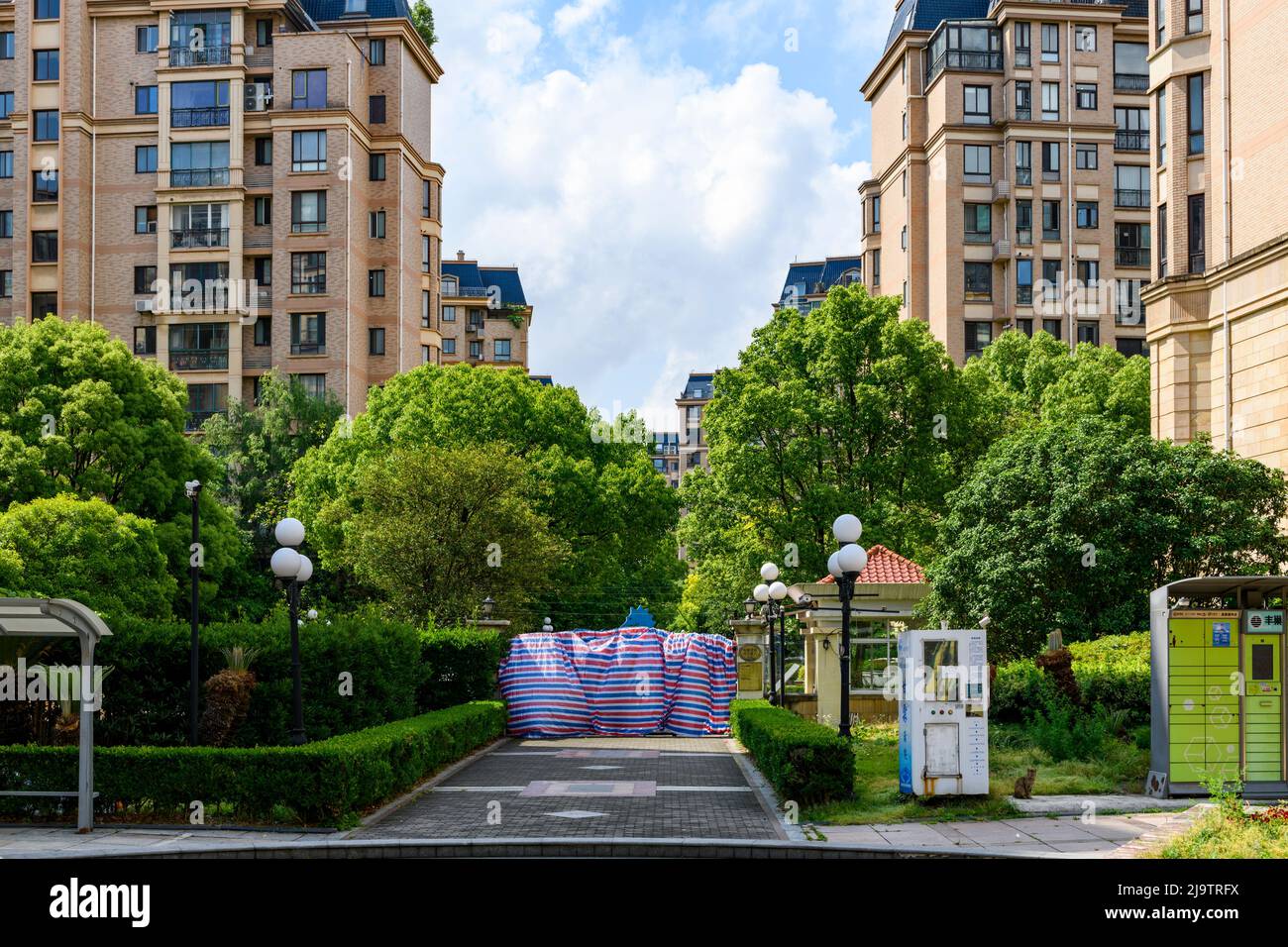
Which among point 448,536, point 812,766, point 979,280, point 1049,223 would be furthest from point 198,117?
point 812,766

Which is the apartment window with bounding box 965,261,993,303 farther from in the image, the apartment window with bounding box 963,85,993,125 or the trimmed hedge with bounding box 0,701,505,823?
the trimmed hedge with bounding box 0,701,505,823

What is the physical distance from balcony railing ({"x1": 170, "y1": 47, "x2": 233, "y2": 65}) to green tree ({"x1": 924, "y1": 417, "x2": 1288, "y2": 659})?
140 ft

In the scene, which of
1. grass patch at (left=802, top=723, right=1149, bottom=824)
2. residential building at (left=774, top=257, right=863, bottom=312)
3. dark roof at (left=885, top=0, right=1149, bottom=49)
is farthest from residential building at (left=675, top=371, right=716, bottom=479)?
grass patch at (left=802, top=723, right=1149, bottom=824)

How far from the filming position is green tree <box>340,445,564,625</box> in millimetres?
36781

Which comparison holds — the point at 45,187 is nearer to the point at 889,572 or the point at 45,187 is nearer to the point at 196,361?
the point at 196,361

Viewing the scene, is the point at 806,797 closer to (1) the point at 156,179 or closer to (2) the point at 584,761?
(2) the point at 584,761

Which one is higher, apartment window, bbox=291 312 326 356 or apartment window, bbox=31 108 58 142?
apartment window, bbox=31 108 58 142

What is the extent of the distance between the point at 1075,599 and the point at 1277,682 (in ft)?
32.6

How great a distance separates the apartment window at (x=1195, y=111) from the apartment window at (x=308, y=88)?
36.3 meters

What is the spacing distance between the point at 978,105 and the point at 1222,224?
32267 mm

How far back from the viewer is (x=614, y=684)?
104ft

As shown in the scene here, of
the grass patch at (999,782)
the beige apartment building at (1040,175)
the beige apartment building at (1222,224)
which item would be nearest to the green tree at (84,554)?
the grass patch at (999,782)

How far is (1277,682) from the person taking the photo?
1728 centimetres

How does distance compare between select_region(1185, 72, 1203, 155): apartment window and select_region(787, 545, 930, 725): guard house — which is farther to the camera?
select_region(1185, 72, 1203, 155): apartment window
